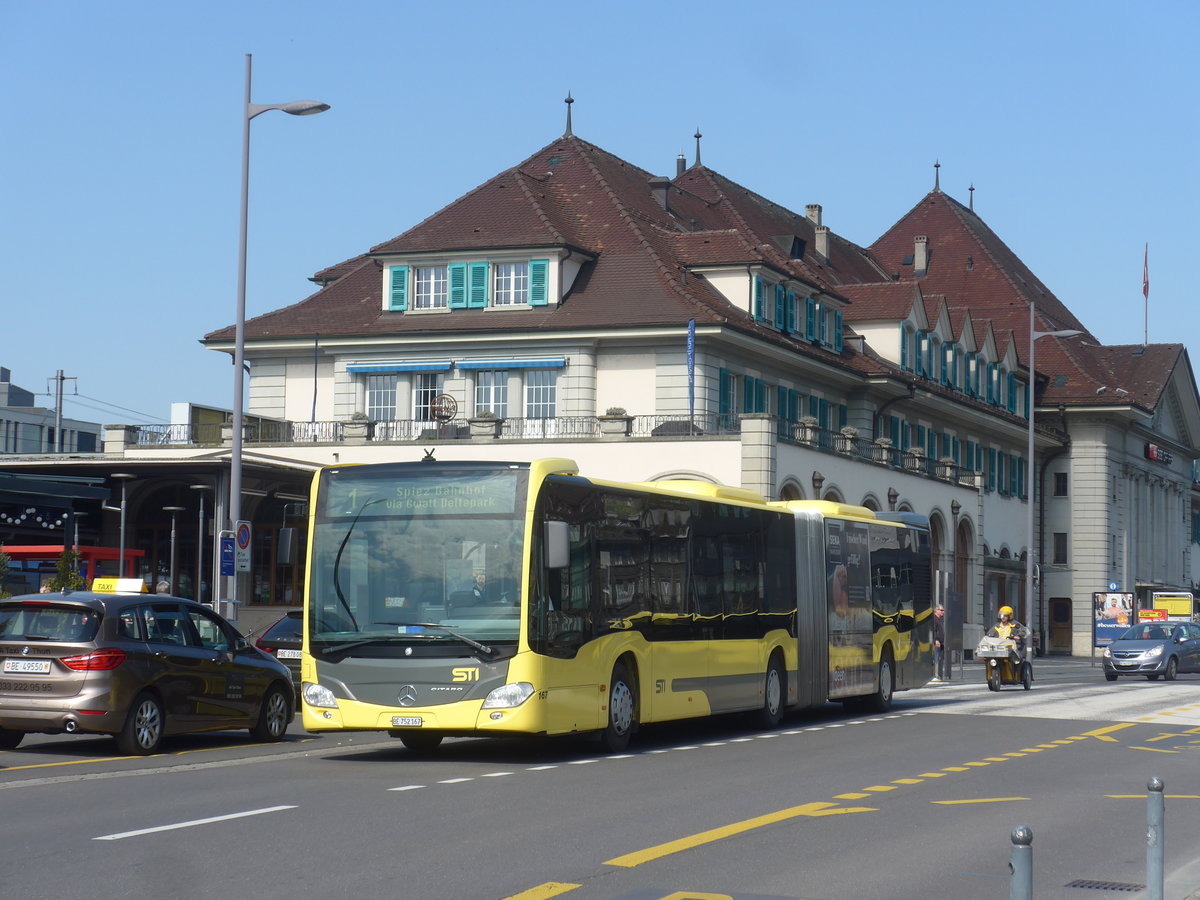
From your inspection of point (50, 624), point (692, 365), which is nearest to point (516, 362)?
point (692, 365)

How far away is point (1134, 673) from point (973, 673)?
5.16 metres

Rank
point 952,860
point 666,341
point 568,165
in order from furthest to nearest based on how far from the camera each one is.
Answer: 1. point 568,165
2. point 666,341
3. point 952,860

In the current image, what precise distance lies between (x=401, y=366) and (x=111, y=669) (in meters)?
35.3

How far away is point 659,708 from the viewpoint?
2119cm

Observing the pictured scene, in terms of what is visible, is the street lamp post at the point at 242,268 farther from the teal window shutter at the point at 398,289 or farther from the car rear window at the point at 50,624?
the teal window shutter at the point at 398,289

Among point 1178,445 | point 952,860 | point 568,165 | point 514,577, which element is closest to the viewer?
point 952,860

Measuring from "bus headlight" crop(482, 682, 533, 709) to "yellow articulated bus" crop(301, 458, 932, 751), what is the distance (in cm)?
1

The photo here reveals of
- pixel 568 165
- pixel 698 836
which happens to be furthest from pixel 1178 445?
pixel 698 836

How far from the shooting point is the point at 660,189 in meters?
62.2

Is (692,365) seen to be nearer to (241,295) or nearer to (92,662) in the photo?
(241,295)

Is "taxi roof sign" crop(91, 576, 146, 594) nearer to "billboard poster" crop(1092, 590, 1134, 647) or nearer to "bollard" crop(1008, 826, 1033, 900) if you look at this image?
"bollard" crop(1008, 826, 1033, 900)

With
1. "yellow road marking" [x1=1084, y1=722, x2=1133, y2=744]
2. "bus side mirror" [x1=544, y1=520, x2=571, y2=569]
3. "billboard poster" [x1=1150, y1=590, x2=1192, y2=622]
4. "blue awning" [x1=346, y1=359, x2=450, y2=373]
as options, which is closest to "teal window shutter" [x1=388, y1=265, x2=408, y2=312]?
"blue awning" [x1=346, y1=359, x2=450, y2=373]

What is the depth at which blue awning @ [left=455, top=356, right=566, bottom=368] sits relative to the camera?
51.5m

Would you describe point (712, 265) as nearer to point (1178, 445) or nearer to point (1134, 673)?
point (1134, 673)
